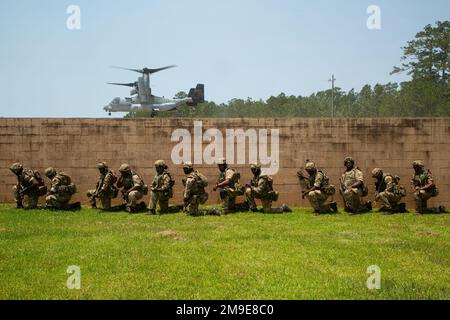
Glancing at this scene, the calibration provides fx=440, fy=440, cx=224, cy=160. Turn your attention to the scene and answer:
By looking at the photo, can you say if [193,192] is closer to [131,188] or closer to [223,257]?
[131,188]

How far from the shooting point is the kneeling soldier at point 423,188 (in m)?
12.1

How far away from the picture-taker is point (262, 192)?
12250 millimetres

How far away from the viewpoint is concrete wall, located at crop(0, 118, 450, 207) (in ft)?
44.5

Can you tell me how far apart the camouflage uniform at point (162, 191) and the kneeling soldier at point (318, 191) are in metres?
3.78

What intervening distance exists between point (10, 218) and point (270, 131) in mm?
7659

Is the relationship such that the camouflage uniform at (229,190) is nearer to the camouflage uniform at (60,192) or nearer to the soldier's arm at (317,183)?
the soldier's arm at (317,183)

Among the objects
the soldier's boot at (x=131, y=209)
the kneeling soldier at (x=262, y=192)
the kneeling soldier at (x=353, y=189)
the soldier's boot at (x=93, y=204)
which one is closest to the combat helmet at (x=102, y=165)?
the soldier's boot at (x=93, y=204)

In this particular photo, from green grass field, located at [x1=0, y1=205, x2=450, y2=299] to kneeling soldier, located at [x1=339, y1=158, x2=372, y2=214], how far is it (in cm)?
92

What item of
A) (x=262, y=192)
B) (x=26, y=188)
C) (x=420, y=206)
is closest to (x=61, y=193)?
(x=26, y=188)

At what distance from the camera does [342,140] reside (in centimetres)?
1363

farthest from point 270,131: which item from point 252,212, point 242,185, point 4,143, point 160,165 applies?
point 4,143

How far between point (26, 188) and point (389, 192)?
10.3 m

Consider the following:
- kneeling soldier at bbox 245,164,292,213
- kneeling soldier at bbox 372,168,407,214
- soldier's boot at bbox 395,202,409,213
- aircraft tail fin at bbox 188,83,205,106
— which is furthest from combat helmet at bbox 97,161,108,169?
aircraft tail fin at bbox 188,83,205,106
